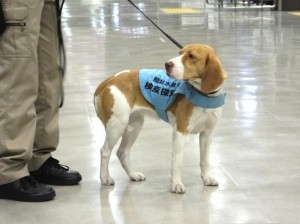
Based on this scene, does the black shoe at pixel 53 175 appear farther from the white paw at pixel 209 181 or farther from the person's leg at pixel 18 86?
the white paw at pixel 209 181

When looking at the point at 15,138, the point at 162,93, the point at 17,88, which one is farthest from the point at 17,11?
the point at 162,93

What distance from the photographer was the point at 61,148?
473cm

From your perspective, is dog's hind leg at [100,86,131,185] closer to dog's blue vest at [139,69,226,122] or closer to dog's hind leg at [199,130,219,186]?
dog's blue vest at [139,69,226,122]

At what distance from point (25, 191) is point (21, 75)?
27.9 inches

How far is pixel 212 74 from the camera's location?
340cm

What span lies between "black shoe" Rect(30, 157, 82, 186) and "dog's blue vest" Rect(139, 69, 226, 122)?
2.39 feet

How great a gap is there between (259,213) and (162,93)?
0.91 metres

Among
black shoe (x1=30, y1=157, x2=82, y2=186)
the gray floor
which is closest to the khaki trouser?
black shoe (x1=30, y1=157, x2=82, y2=186)

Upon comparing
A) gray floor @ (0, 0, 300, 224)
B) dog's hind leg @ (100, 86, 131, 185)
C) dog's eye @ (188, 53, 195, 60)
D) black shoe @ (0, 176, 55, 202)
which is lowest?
gray floor @ (0, 0, 300, 224)

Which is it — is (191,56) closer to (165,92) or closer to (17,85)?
(165,92)

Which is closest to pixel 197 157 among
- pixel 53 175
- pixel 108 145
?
pixel 108 145

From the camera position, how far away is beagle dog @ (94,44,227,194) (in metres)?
3.42

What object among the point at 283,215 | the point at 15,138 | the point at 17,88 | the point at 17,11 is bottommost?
the point at 283,215

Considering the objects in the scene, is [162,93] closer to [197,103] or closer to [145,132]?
[197,103]
